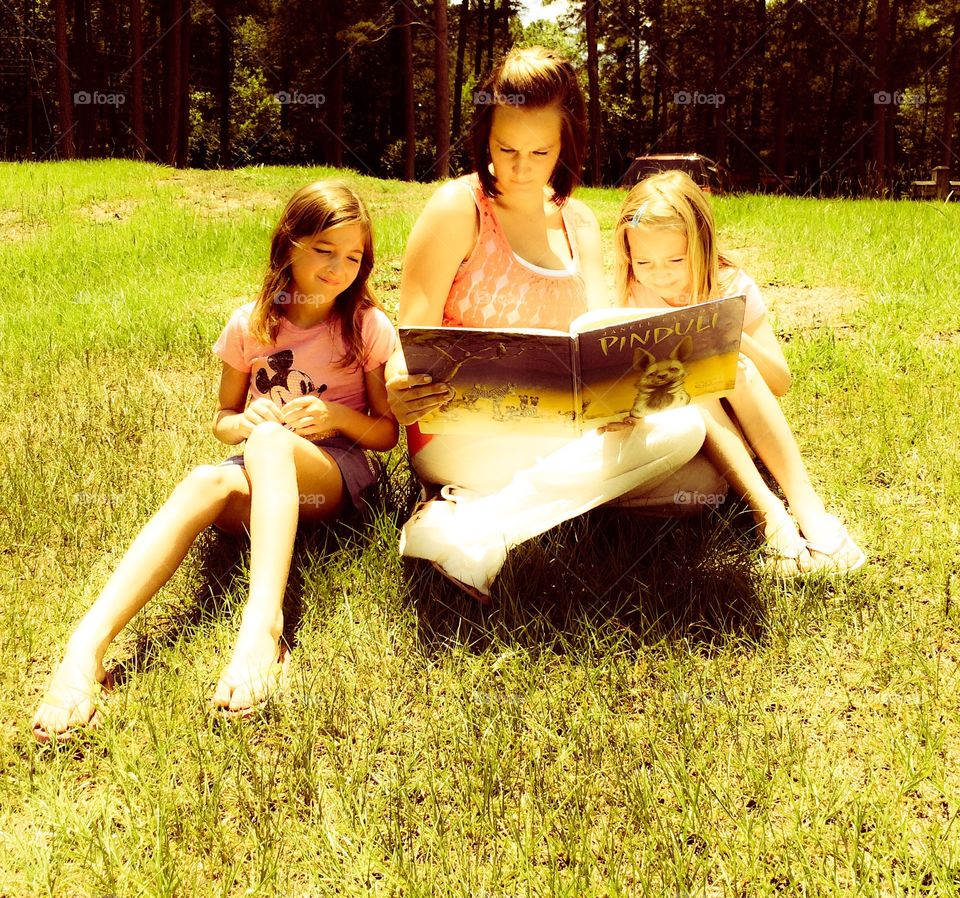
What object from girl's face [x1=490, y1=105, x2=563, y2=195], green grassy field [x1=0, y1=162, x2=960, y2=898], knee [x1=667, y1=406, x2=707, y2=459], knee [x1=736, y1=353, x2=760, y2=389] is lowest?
green grassy field [x1=0, y1=162, x2=960, y2=898]

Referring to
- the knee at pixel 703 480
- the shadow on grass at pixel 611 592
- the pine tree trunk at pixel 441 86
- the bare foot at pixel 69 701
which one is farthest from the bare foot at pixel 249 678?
the pine tree trunk at pixel 441 86

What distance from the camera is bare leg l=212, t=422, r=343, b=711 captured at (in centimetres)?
213

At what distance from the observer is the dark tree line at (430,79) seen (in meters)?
19.7

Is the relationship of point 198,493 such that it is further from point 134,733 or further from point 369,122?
point 369,122

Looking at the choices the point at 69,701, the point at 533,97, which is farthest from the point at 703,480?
the point at 69,701

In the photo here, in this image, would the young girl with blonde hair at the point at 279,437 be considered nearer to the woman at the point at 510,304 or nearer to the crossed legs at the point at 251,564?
the crossed legs at the point at 251,564

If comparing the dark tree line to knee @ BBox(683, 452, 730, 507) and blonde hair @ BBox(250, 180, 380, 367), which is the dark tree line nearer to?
blonde hair @ BBox(250, 180, 380, 367)

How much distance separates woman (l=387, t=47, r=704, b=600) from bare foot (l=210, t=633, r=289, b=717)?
0.53 meters

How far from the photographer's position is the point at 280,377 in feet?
9.35

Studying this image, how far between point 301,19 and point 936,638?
22191 mm

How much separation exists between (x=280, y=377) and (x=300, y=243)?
44cm

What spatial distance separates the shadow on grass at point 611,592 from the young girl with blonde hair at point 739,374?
0.46 feet

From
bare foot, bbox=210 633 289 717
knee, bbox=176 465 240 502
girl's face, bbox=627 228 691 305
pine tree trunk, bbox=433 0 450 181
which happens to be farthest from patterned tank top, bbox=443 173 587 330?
pine tree trunk, bbox=433 0 450 181

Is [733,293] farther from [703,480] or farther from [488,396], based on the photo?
[488,396]
